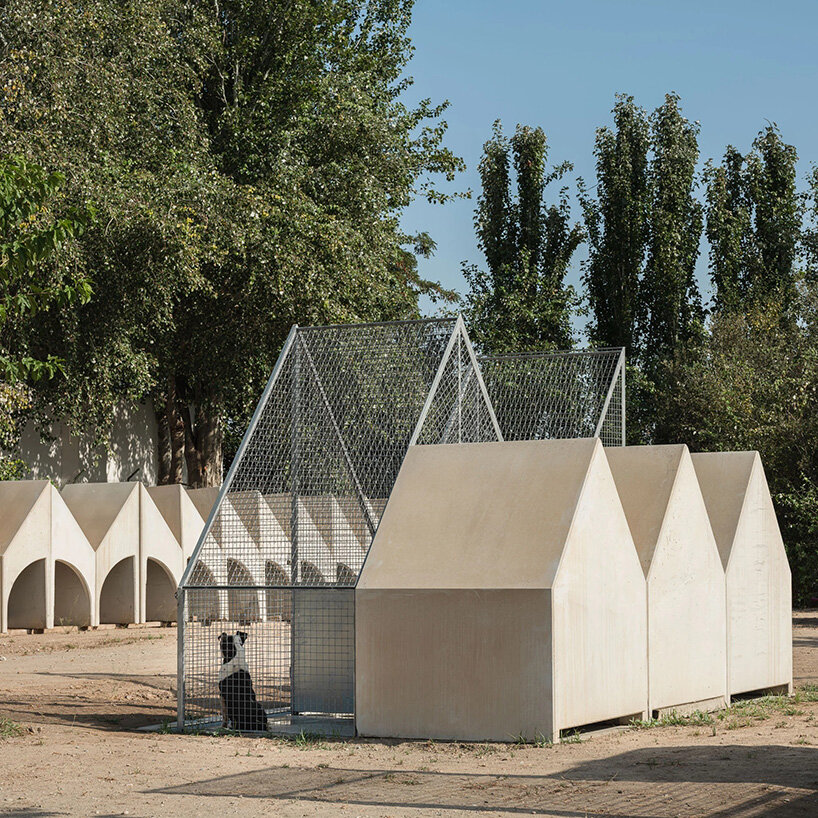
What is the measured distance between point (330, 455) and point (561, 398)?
16.3 feet

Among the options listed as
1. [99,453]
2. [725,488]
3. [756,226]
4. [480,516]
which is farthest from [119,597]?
[756,226]

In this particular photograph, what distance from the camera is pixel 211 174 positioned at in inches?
977

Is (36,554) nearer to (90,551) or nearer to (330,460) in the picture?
(90,551)

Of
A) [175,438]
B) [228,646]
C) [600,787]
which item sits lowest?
[600,787]

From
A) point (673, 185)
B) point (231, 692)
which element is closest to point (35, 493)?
point (231, 692)

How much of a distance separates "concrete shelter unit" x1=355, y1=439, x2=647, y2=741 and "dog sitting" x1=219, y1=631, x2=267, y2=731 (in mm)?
1111

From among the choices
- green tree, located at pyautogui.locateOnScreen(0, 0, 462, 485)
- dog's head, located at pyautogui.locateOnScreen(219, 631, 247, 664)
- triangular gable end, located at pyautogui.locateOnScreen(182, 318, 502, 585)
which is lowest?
dog's head, located at pyautogui.locateOnScreen(219, 631, 247, 664)

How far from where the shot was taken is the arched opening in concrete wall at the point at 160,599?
25266mm

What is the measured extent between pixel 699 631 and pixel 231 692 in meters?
4.33

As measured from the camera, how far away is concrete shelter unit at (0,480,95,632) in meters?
21.4

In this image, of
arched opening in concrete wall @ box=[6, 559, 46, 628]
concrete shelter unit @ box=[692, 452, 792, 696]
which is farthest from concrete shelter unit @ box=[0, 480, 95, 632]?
concrete shelter unit @ box=[692, 452, 792, 696]

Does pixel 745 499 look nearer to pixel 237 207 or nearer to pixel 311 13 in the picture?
pixel 237 207

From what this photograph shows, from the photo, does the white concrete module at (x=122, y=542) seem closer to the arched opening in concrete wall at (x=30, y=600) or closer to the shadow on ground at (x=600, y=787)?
the arched opening in concrete wall at (x=30, y=600)

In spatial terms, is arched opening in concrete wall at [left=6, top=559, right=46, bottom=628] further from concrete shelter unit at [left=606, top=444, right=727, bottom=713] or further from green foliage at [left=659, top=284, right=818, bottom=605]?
green foliage at [left=659, top=284, right=818, bottom=605]
